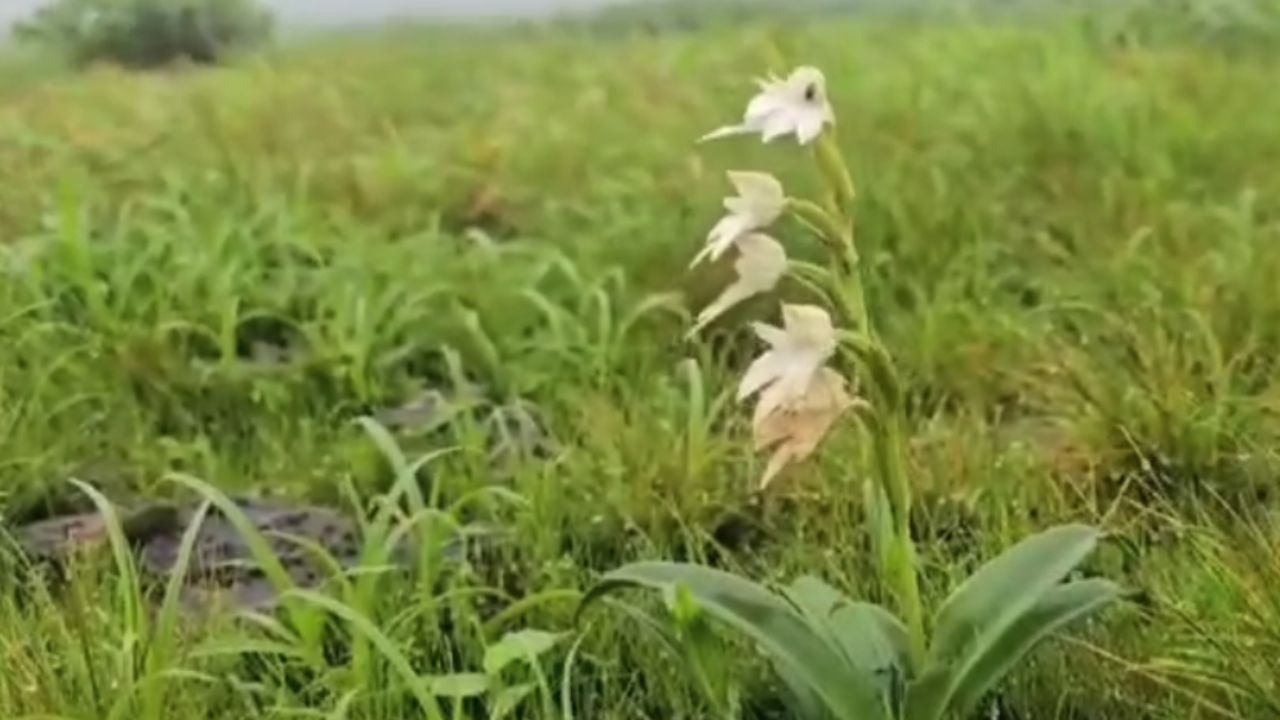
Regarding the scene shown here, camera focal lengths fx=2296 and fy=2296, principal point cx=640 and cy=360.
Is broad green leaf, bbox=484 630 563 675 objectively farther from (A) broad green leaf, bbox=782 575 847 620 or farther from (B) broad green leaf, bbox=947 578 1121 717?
(B) broad green leaf, bbox=947 578 1121 717

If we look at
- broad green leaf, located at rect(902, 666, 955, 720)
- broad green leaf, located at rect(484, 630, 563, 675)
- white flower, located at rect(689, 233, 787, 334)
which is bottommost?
broad green leaf, located at rect(484, 630, 563, 675)

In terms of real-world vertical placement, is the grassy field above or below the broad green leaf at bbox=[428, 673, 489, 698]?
below

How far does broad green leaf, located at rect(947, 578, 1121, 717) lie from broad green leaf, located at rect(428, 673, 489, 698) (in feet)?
1.03

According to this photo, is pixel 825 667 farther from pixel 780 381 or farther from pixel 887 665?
pixel 780 381

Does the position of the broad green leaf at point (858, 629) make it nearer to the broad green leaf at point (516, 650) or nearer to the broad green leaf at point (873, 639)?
the broad green leaf at point (873, 639)

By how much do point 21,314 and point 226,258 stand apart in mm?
328

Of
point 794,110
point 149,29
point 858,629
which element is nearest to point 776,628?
point 858,629

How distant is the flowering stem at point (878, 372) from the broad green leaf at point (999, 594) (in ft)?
0.06

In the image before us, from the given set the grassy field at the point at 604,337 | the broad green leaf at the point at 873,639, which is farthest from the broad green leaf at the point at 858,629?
the grassy field at the point at 604,337

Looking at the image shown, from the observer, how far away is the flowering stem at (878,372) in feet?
4.30

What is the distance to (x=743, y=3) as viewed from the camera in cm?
416

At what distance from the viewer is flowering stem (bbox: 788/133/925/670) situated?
51.6 inches

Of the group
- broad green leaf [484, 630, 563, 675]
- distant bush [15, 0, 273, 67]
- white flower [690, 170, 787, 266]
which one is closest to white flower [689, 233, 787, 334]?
white flower [690, 170, 787, 266]

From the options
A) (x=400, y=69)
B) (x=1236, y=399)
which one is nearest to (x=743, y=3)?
(x=400, y=69)
